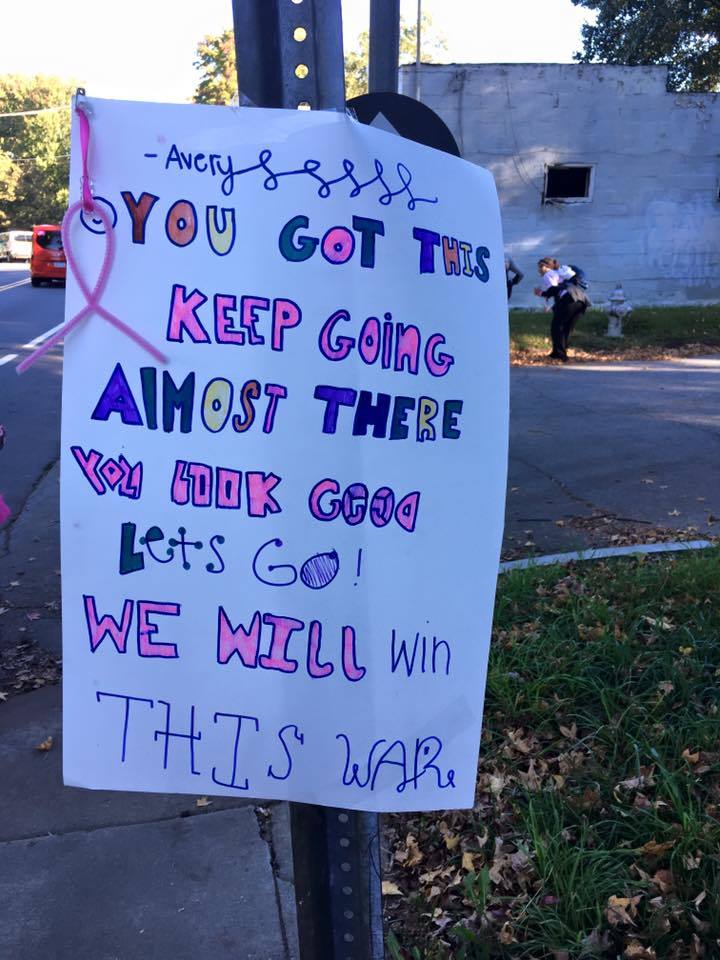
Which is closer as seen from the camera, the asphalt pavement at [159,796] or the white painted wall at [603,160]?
the asphalt pavement at [159,796]

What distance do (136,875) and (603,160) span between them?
18.0 m

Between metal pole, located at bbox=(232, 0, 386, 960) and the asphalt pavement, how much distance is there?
3.05 ft

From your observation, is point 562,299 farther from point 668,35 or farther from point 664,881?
point 668,35

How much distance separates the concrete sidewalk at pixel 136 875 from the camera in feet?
8.31

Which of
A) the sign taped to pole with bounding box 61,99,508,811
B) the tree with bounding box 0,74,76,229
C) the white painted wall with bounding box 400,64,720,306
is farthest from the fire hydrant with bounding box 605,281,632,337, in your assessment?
the tree with bounding box 0,74,76,229

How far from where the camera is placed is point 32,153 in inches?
2808

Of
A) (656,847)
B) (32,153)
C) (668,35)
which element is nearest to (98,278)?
(656,847)

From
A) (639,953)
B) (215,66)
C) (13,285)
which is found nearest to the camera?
(639,953)

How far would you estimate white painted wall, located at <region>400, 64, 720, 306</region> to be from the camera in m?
17.4

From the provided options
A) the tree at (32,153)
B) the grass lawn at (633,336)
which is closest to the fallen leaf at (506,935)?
the grass lawn at (633,336)

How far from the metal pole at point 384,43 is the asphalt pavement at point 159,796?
8.99 feet

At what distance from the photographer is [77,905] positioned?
267cm

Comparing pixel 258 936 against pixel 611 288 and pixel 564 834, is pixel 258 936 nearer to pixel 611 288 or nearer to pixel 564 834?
pixel 564 834

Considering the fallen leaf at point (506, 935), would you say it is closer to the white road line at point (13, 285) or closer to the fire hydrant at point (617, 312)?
the fire hydrant at point (617, 312)
